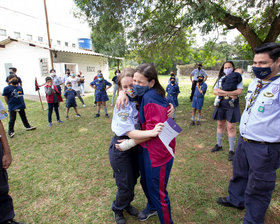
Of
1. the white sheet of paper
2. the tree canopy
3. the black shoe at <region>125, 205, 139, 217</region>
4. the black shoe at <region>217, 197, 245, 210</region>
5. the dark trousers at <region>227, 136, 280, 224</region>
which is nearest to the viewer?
the white sheet of paper

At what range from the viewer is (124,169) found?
1.96 meters

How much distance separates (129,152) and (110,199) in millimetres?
1267

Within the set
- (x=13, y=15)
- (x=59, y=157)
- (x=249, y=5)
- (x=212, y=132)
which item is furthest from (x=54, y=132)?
(x=13, y=15)

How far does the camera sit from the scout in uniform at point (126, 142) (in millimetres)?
1716

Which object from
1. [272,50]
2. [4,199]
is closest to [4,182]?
[4,199]

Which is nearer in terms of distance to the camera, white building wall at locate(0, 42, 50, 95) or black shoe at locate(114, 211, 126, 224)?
black shoe at locate(114, 211, 126, 224)

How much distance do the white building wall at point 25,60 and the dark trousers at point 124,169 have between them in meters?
13.0

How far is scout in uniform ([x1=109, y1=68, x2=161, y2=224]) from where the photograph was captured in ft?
5.63

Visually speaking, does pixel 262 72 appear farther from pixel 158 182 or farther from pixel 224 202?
pixel 224 202

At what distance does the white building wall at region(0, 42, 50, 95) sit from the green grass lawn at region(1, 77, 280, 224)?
918 cm

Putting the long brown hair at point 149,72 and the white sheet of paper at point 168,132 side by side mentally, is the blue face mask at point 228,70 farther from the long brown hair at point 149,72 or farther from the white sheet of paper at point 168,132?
the white sheet of paper at point 168,132

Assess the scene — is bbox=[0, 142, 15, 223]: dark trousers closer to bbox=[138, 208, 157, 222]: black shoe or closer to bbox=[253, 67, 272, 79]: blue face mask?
bbox=[138, 208, 157, 222]: black shoe

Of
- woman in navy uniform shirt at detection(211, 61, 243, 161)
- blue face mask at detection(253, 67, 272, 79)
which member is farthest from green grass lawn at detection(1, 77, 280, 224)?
blue face mask at detection(253, 67, 272, 79)

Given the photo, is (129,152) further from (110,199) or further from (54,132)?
(54,132)
